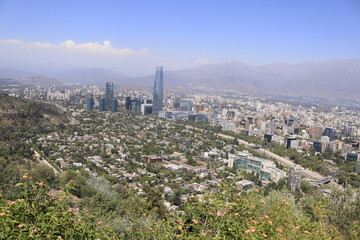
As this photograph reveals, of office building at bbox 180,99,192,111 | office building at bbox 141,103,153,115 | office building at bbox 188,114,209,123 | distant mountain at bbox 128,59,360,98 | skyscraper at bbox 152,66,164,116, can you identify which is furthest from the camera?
distant mountain at bbox 128,59,360,98

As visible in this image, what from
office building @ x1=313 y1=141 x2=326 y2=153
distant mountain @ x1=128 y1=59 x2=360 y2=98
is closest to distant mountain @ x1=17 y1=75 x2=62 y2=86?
distant mountain @ x1=128 y1=59 x2=360 y2=98

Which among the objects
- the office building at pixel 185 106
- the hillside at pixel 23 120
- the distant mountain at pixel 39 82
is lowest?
the office building at pixel 185 106

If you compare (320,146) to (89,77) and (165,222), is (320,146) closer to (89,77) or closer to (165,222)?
(165,222)

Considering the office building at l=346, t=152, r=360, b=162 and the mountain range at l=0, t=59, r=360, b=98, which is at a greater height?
the mountain range at l=0, t=59, r=360, b=98

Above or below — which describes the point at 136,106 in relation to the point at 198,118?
above

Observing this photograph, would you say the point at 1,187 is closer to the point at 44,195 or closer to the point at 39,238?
the point at 44,195

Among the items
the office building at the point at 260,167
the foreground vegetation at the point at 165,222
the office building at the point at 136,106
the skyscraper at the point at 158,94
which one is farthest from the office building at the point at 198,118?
the foreground vegetation at the point at 165,222

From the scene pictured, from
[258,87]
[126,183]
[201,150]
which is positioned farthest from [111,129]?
[258,87]

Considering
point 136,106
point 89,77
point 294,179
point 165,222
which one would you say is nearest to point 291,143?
point 294,179

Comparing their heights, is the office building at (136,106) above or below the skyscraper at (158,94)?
below

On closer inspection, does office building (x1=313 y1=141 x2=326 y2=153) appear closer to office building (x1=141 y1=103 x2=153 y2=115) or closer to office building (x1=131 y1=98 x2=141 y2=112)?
office building (x1=141 y1=103 x2=153 y2=115)

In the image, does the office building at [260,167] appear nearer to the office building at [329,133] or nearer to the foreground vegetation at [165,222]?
the foreground vegetation at [165,222]
